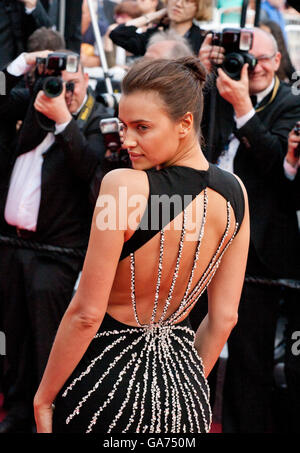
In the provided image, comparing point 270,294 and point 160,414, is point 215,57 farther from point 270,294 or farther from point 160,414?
point 160,414

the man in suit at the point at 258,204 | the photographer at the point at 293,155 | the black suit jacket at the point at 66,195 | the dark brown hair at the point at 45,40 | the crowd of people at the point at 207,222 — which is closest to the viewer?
the crowd of people at the point at 207,222

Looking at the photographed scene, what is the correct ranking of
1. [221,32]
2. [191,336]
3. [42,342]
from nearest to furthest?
[191,336] < [221,32] < [42,342]

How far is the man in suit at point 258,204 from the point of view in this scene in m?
2.92

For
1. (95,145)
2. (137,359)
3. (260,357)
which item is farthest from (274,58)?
(137,359)

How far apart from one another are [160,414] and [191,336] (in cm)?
25

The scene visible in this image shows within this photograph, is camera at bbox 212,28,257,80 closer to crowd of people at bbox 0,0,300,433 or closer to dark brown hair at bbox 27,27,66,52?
crowd of people at bbox 0,0,300,433

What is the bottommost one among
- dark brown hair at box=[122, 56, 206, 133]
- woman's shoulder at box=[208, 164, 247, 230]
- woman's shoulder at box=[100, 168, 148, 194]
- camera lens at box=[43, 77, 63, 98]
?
camera lens at box=[43, 77, 63, 98]

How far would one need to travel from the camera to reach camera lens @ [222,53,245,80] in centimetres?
293

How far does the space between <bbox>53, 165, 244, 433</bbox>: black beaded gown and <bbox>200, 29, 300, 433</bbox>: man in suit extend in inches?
50.0

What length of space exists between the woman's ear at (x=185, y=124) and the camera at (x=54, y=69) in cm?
155

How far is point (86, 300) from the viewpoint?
154cm

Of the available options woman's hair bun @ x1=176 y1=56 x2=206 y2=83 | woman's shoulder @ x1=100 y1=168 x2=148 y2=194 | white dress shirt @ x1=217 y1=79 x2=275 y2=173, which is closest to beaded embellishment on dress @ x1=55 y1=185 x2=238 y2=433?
woman's shoulder @ x1=100 y1=168 x2=148 y2=194

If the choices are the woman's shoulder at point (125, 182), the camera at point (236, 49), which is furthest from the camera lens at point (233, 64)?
the woman's shoulder at point (125, 182)

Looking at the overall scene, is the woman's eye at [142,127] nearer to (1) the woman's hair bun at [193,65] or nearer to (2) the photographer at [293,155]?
(1) the woman's hair bun at [193,65]
